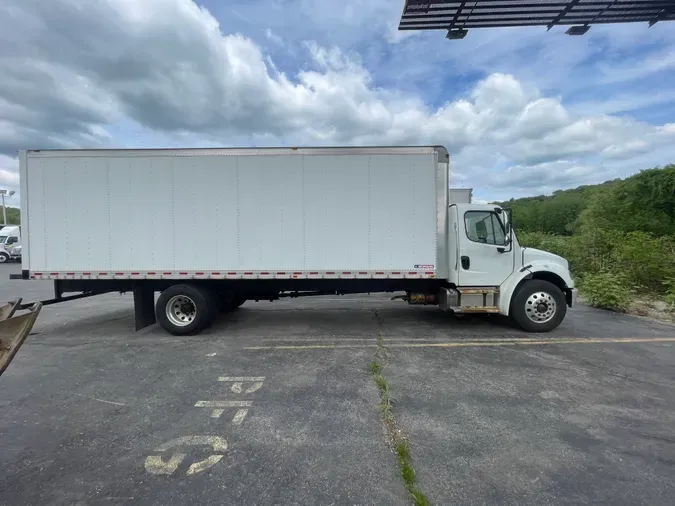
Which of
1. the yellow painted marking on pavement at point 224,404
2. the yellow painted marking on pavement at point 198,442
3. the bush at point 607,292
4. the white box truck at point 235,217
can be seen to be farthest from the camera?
the bush at point 607,292

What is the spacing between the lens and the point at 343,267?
21.5 feet

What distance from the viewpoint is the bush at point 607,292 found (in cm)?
872

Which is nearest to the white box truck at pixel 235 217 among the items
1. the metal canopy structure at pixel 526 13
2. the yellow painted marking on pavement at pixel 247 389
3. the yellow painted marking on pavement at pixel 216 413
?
the yellow painted marking on pavement at pixel 247 389

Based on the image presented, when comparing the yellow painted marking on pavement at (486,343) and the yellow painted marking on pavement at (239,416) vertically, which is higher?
the yellow painted marking on pavement at (486,343)

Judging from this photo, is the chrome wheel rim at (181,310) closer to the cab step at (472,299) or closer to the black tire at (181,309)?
the black tire at (181,309)

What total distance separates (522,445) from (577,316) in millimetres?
6419

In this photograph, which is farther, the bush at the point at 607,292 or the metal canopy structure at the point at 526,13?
the metal canopy structure at the point at 526,13

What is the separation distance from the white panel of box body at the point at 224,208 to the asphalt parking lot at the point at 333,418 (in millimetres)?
1528

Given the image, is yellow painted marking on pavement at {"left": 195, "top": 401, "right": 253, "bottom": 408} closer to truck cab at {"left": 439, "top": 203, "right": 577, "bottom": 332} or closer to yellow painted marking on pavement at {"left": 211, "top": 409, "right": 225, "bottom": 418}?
yellow painted marking on pavement at {"left": 211, "top": 409, "right": 225, "bottom": 418}

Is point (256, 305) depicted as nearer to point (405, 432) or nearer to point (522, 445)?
point (405, 432)

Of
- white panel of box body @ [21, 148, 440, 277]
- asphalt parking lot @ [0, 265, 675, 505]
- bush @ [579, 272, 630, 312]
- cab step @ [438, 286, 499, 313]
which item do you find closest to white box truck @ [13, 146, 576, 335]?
white panel of box body @ [21, 148, 440, 277]

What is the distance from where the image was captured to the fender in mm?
6676

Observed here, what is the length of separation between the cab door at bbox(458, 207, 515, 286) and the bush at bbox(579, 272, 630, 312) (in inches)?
157

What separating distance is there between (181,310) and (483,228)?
232 inches
